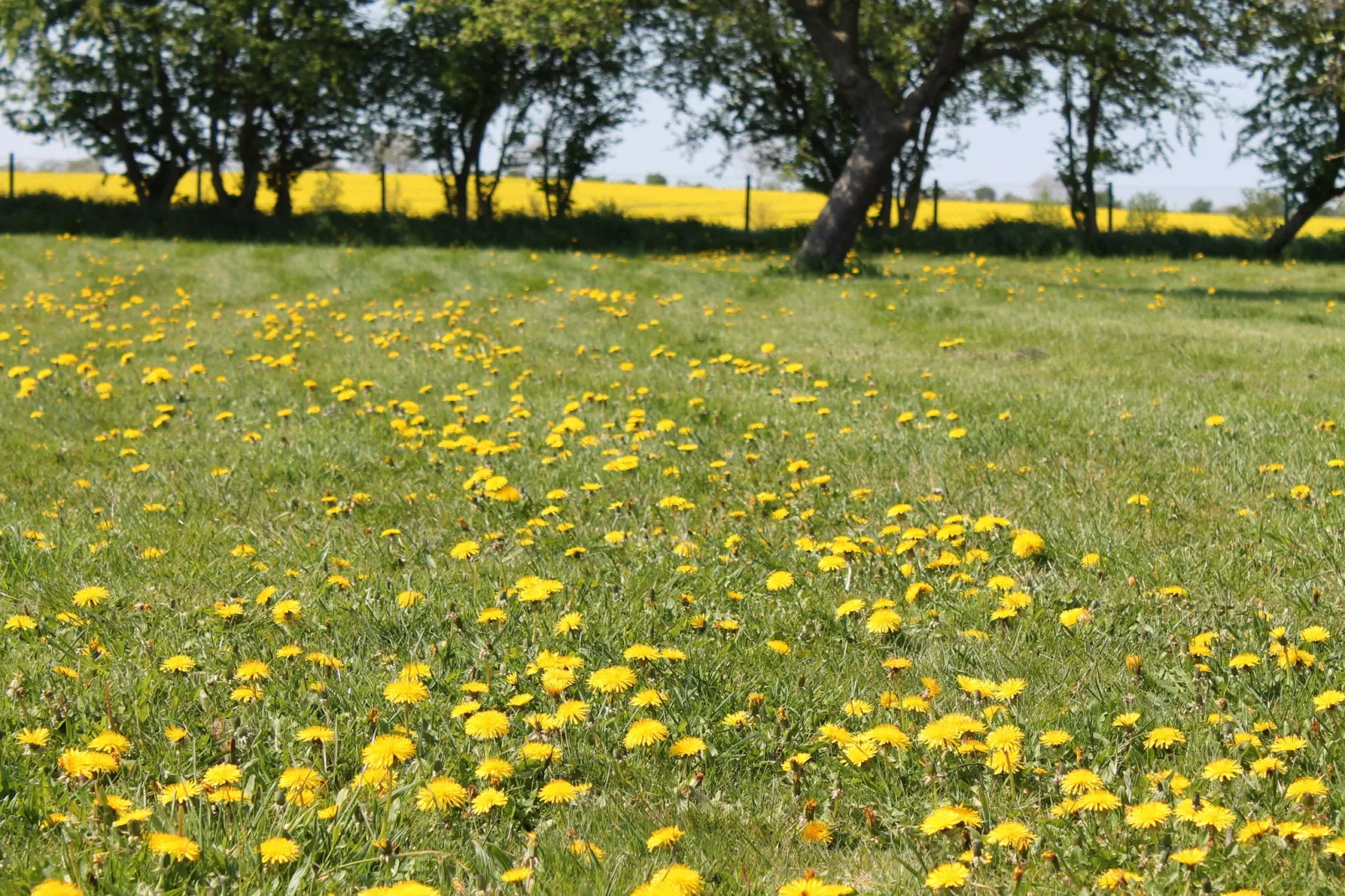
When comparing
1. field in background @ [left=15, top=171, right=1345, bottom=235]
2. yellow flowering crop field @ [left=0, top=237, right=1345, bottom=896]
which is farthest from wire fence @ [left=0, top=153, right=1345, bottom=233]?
yellow flowering crop field @ [left=0, top=237, right=1345, bottom=896]

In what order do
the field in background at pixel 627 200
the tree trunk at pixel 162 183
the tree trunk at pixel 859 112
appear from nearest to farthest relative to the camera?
the tree trunk at pixel 859 112, the tree trunk at pixel 162 183, the field in background at pixel 627 200

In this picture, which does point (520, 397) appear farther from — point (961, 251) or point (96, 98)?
point (96, 98)

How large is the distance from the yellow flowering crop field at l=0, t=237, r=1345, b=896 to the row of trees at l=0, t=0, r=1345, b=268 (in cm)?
1003

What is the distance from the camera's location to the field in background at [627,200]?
28062 mm

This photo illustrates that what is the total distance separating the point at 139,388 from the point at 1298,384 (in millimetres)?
6898

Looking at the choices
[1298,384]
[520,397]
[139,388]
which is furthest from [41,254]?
[1298,384]

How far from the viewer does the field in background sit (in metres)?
28.1

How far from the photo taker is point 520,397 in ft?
19.3

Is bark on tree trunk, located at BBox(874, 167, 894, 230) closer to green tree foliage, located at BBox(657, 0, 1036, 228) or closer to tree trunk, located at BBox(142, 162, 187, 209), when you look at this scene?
green tree foliage, located at BBox(657, 0, 1036, 228)

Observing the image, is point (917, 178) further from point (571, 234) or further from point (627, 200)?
point (627, 200)

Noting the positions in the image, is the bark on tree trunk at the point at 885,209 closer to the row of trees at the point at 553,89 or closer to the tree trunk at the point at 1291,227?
the row of trees at the point at 553,89

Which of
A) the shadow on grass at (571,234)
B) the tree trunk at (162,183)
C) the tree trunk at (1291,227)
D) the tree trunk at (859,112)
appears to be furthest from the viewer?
the tree trunk at (162,183)

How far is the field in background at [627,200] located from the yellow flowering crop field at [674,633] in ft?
65.5

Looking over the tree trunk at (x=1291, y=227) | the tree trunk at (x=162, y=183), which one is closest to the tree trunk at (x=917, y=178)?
the tree trunk at (x=1291, y=227)
